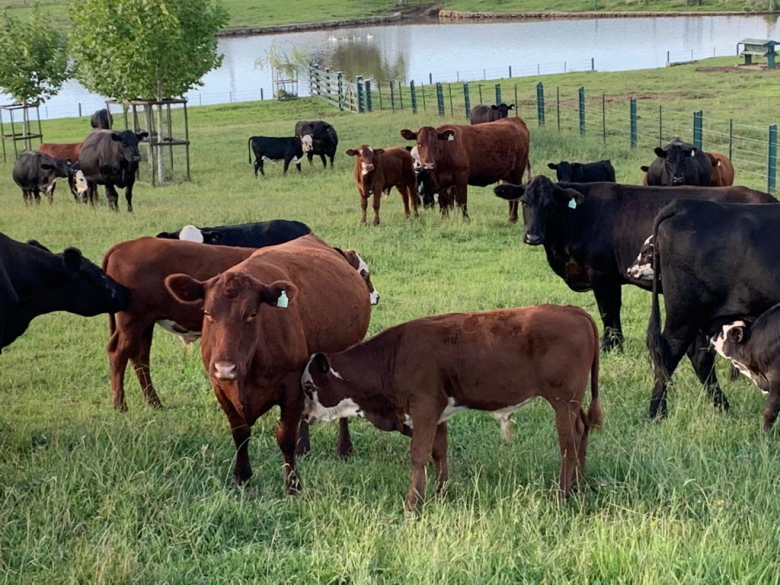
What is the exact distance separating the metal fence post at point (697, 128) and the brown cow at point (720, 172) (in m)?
4.88

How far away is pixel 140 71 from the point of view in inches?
846

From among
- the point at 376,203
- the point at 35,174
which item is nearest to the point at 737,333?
the point at 376,203

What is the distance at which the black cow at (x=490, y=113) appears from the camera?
73.2 feet

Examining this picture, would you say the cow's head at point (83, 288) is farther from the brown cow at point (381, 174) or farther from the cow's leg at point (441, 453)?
the brown cow at point (381, 174)

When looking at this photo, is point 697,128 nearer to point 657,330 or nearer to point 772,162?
point 772,162

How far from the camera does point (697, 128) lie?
19578 mm

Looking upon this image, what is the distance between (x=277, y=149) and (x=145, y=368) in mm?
17006

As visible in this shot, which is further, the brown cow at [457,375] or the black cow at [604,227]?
the black cow at [604,227]

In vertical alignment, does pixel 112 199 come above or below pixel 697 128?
below

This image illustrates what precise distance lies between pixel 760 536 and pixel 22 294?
4777mm

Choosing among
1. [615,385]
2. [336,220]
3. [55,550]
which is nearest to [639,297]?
[615,385]

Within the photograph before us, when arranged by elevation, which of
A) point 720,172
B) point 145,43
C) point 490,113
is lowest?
point 720,172

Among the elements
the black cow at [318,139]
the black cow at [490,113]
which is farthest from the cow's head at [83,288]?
the black cow at [318,139]

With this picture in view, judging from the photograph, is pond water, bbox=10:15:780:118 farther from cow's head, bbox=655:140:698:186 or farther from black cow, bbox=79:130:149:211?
cow's head, bbox=655:140:698:186
